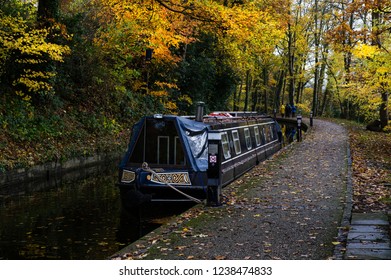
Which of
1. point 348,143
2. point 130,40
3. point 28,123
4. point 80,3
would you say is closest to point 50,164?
point 28,123

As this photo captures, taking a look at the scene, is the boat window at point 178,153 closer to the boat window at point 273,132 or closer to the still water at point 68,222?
the still water at point 68,222

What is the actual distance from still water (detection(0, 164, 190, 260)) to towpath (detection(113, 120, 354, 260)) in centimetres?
140

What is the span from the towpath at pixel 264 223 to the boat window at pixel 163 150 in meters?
1.78

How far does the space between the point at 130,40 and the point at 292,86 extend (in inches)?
1028

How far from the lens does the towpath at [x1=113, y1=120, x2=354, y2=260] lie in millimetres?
6297

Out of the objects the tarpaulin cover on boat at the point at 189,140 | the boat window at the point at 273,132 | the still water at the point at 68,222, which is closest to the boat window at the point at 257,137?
the boat window at the point at 273,132

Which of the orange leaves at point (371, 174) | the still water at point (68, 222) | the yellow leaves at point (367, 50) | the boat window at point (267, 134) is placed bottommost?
the still water at point (68, 222)

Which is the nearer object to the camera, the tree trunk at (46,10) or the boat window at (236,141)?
the boat window at (236,141)

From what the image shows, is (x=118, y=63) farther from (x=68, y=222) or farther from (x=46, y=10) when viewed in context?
(x=68, y=222)

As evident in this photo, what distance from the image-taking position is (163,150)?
11.0 m

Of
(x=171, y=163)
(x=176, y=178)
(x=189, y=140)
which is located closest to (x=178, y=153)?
(x=171, y=163)

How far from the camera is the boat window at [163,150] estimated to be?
10914mm

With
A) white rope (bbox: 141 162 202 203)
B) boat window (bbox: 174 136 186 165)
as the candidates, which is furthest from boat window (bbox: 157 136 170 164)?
white rope (bbox: 141 162 202 203)

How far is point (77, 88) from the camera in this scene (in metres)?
21.1
